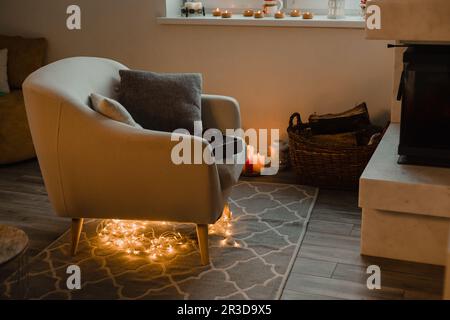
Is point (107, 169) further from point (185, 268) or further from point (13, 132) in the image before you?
point (13, 132)

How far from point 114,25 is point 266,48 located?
1.09m

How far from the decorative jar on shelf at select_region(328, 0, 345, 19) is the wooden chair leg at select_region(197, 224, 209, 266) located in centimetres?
190

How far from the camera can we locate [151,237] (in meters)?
3.23

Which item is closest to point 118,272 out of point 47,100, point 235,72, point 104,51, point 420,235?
point 47,100

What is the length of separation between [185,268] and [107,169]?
21.8 inches

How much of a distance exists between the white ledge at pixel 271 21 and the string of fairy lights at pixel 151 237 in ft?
4.45

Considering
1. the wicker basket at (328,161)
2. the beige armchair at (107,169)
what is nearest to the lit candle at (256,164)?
the wicker basket at (328,161)

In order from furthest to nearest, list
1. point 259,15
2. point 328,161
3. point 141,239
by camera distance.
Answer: point 259,15, point 328,161, point 141,239

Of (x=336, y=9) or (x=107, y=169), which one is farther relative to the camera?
(x=336, y=9)

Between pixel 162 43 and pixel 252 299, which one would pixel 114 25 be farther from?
pixel 252 299

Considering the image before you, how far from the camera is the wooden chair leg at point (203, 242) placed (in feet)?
9.53

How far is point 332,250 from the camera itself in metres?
3.08

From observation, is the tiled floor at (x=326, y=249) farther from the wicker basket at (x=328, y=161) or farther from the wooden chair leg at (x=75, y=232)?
the wooden chair leg at (x=75, y=232)

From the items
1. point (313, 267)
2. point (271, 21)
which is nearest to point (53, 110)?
point (313, 267)
